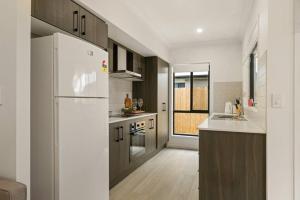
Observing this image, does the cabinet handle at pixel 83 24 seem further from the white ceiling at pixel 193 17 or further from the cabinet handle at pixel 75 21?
the white ceiling at pixel 193 17

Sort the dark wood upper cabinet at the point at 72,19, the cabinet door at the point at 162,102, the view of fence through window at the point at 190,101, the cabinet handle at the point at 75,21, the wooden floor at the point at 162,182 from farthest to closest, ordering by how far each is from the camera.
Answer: the view of fence through window at the point at 190,101 → the cabinet door at the point at 162,102 → the wooden floor at the point at 162,182 → the cabinet handle at the point at 75,21 → the dark wood upper cabinet at the point at 72,19

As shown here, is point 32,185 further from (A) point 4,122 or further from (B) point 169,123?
(B) point 169,123

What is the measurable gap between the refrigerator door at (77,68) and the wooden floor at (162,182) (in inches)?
55.6

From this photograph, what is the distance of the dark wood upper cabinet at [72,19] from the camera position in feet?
5.33

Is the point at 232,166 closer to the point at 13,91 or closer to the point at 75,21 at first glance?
the point at 13,91

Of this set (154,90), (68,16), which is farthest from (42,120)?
(154,90)

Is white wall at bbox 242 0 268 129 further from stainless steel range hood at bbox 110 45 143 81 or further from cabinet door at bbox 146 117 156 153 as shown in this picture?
cabinet door at bbox 146 117 156 153

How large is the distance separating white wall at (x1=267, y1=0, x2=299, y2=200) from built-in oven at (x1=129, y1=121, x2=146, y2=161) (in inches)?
79.0

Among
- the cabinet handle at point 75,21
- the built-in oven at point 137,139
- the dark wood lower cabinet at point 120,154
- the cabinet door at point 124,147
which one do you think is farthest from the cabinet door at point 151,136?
the cabinet handle at point 75,21

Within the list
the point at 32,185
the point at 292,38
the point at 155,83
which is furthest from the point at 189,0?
the point at 32,185

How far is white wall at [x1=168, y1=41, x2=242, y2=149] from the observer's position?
4.59m

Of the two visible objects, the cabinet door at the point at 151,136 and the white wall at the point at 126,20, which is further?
the cabinet door at the point at 151,136

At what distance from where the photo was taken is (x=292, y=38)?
1613 mm

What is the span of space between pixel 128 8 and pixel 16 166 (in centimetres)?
250
